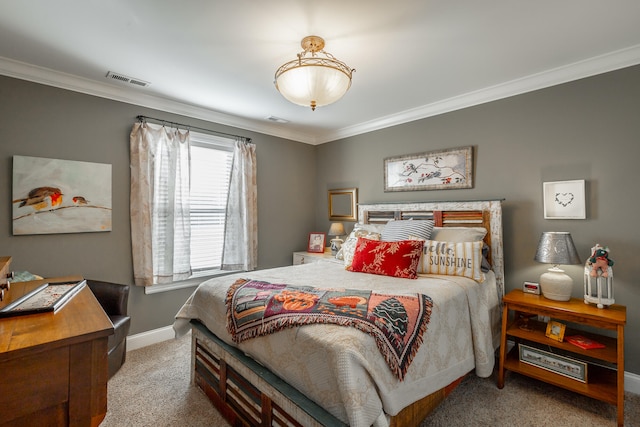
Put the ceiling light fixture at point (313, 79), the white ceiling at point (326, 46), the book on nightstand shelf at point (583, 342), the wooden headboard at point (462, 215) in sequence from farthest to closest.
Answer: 1. the wooden headboard at point (462, 215)
2. the book on nightstand shelf at point (583, 342)
3. the ceiling light fixture at point (313, 79)
4. the white ceiling at point (326, 46)

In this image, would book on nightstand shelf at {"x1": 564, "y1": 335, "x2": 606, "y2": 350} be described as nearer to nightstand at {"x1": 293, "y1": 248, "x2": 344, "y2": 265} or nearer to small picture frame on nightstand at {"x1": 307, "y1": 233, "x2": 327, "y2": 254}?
nightstand at {"x1": 293, "y1": 248, "x2": 344, "y2": 265}

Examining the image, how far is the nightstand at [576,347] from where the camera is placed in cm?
191

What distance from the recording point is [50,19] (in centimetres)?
185

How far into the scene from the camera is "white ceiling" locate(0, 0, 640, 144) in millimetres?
1771

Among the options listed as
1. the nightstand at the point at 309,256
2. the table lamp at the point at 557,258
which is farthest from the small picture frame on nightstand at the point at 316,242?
the table lamp at the point at 557,258

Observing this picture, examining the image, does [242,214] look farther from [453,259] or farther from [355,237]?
[453,259]

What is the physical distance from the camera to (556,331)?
2.19 metres

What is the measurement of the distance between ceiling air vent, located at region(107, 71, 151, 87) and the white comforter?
1985mm

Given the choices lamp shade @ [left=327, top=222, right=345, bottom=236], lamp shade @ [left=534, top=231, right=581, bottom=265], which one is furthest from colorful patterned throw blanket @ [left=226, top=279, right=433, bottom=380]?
lamp shade @ [left=327, top=222, right=345, bottom=236]

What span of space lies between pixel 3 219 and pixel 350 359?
2959mm

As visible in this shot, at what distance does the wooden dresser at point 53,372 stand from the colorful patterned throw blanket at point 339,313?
81 centimetres

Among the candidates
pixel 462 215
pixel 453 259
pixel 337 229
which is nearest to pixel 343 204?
pixel 337 229

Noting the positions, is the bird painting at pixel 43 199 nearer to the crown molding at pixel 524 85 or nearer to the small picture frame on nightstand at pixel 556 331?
the crown molding at pixel 524 85

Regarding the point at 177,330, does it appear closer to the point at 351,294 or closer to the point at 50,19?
the point at 351,294
